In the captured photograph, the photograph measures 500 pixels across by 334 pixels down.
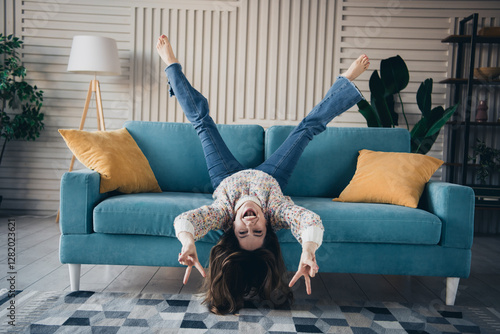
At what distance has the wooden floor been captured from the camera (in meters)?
1.96

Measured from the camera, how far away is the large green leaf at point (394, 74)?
134 inches

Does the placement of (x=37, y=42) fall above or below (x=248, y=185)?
above

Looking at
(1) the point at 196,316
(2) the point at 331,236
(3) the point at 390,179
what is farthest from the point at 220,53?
(1) the point at 196,316

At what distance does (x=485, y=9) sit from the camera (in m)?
3.70

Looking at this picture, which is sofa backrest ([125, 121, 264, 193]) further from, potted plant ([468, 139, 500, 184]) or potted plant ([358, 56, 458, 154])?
potted plant ([468, 139, 500, 184])

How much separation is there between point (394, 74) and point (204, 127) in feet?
6.45

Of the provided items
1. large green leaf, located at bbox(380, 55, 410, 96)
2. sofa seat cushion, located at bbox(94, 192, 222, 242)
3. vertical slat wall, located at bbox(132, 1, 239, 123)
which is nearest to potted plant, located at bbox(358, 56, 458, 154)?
large green leaf, located at bbox(380, 55, 410, 96)

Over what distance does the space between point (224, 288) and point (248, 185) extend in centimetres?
56

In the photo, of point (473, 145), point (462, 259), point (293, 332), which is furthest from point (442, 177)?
point (293, 332)

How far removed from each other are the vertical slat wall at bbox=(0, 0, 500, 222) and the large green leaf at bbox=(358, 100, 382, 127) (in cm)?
40

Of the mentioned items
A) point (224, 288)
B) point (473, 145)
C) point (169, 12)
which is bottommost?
point (224, 288)

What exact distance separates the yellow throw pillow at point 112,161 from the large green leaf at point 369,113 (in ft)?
6.42

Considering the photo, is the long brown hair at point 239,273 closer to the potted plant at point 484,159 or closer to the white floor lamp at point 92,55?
the white floor lamp at point 92,55

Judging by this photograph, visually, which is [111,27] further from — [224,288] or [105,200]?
[224,288]
